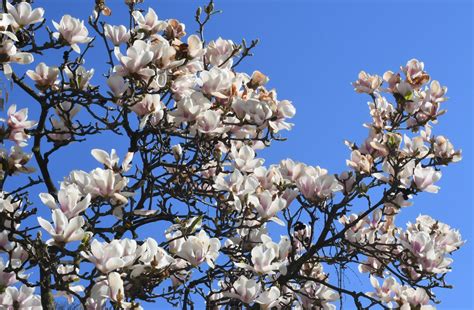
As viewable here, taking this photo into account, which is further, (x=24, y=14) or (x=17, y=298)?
(x=24, y=14)

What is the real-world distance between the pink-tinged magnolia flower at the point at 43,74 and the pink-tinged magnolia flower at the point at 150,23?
18.4 inches

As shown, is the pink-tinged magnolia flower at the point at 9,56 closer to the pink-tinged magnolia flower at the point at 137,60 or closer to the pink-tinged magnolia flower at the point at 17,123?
the pink-tinged magnolia flower at the point at 17,123

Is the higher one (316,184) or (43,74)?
(43,74)

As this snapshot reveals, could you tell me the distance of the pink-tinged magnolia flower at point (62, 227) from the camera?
2.48m

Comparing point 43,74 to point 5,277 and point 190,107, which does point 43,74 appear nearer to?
point 190,107

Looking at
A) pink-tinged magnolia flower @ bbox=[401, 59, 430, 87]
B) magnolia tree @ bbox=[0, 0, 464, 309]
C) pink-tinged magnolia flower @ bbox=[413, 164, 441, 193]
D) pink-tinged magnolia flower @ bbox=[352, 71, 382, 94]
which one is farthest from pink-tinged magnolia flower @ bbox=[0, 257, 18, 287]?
pink-tinged magnolia flower @ bbox=[401, 59, 430, 87]

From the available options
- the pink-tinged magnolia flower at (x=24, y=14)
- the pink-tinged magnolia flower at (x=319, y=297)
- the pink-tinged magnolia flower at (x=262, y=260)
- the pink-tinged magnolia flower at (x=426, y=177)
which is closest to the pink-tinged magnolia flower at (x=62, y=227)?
the pink-tinged magnolia flower at (x=262, y=260)

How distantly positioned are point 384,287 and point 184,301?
3.60ft

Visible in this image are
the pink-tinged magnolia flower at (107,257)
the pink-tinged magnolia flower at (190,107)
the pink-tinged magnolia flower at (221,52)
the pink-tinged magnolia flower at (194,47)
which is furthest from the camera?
the pink-tinged magnolia flower at (221,52)

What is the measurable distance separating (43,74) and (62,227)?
1.06 meters

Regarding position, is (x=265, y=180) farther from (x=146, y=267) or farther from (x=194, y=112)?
(x=146, y=267)

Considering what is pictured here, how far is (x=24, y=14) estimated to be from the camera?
10.3 ft

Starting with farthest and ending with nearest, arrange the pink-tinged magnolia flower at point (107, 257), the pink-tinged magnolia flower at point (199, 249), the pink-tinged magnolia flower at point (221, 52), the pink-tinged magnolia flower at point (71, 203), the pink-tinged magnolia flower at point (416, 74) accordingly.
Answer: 1. the pink-tinged magnolia flower at point (416, 74)
2. the pink-tinged magnolia flower at point (221, 52)
3. the pink-tinged magnolia flower at point (199, 249)
4. the pink-tinged magnolia flower at point (71, 203)
5. the pink-tinged magnolia flower at point (107, 257)

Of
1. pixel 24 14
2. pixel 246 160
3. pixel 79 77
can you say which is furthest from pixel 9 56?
pixel 246 160
